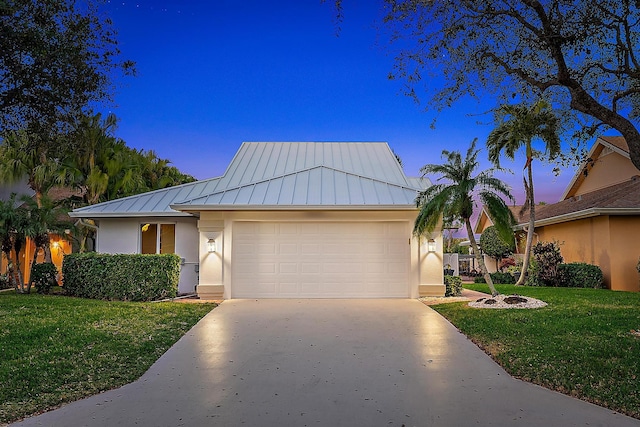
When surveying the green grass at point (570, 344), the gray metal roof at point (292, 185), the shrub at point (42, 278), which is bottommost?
the green grass at point (570, 344)

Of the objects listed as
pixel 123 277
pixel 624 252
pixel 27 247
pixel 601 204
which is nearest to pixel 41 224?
pixel 123 277

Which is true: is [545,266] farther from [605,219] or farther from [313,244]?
[313,244]

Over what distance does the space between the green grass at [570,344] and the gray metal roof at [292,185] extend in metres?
3.88

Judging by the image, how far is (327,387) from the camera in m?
5.70

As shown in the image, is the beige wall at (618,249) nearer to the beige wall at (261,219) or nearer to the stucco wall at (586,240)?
the stucco wall at (586,240)

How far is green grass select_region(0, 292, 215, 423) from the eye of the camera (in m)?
5.50

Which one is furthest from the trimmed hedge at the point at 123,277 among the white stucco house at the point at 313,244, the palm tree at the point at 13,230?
the palm tree at the point at 13,230

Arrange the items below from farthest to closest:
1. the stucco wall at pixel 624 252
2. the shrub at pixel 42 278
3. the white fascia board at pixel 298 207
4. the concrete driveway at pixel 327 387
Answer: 1. the stucco wall at pixel 624 252
2. the shrub at pixel 42 278
3. the white fascia board at pixel 298 207
4. the concrete driveway at pixel 327 387

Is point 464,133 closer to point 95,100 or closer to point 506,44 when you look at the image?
point 506,44

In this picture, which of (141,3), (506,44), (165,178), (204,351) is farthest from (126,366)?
(165,178)

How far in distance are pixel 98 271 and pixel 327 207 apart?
631 cm

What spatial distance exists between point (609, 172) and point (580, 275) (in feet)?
17.1

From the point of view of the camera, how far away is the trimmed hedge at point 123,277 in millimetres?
12836

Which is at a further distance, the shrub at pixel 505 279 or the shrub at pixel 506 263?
the shrub at pixel 506 263
